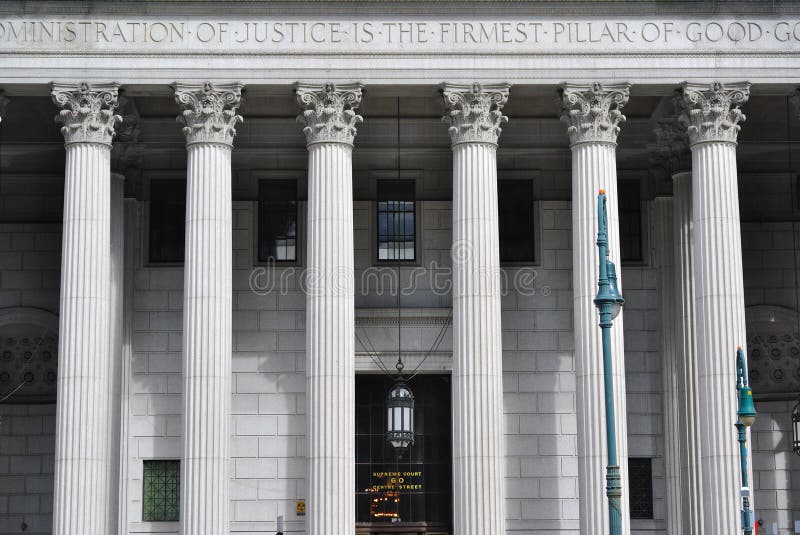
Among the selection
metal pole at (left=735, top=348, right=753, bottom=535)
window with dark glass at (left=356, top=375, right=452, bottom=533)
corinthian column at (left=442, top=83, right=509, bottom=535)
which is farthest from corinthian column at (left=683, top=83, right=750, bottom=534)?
window with dark glass at (left=356, top=375, right=452, bottom=533)

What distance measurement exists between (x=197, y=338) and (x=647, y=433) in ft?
51.3

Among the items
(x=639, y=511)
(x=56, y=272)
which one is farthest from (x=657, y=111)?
(x=56, y=272)

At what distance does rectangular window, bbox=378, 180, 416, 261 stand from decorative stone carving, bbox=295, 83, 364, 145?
7.59m

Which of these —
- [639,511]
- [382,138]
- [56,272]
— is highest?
[382,138]

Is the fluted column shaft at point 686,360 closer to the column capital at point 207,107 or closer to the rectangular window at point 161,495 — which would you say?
the column capital at point 207,107

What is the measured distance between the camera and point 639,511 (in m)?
45.9

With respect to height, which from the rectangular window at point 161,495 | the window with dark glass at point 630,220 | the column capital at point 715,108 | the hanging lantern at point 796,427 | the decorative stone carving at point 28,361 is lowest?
the rectangular window at point 161,495

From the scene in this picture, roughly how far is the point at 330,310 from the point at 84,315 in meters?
6.70

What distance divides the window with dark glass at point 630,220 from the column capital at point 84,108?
1745 cm

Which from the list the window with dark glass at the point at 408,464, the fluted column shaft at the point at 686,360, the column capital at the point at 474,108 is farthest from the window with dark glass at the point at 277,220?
the fluted column shaft at the point at 686,360

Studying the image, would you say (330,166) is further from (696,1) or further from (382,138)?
(696,1)

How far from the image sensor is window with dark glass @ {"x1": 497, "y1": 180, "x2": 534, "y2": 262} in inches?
1890

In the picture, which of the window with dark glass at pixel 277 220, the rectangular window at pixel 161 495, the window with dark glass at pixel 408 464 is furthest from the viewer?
the window with dark glass at pixel 277 220

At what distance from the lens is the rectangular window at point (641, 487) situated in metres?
45.9
